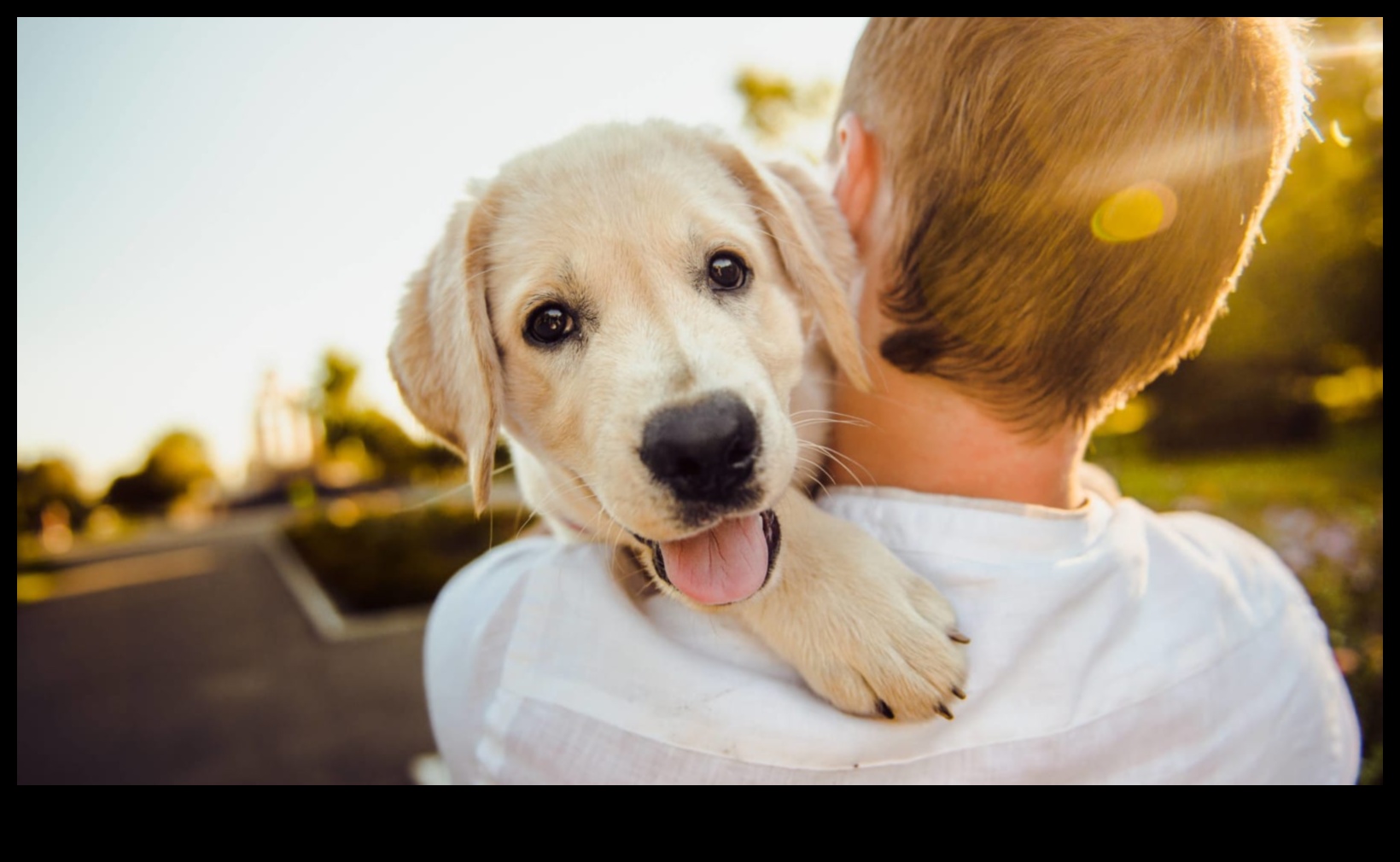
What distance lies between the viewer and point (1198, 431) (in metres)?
17.1

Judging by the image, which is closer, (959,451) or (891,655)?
(891,655)

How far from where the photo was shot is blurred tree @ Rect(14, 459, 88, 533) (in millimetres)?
20203

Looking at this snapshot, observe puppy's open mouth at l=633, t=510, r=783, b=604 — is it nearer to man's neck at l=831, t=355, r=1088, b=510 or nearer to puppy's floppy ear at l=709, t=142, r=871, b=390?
man's neck at l=831, t=355, r=1088, b=510

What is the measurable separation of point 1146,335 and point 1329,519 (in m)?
5.38


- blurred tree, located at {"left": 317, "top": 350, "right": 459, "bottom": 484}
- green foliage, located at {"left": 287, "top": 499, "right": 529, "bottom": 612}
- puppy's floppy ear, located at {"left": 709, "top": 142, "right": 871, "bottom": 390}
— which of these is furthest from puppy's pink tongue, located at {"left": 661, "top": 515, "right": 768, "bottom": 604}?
blurred tree, located at {"left": 317, "top": 350, "right": 459, "bottom": 484}

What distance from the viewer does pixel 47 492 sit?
24.1 meters

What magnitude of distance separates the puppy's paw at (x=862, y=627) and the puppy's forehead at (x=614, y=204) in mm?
908

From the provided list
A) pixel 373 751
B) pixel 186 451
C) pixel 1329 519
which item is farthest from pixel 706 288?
pixel 186 451

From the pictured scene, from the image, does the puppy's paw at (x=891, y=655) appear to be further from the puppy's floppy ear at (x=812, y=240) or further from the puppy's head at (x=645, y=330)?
the puppy's floppy ear at (x=812, y=240)

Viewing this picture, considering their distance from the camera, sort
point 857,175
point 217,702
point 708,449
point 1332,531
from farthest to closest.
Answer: point 217,702, point 1332,531, point 857,175, point 708,449

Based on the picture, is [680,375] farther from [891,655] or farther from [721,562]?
[891,655]

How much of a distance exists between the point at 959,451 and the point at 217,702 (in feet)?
32.5

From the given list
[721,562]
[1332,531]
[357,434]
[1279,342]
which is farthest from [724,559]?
[357,434]

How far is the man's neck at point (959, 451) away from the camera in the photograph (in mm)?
2152
